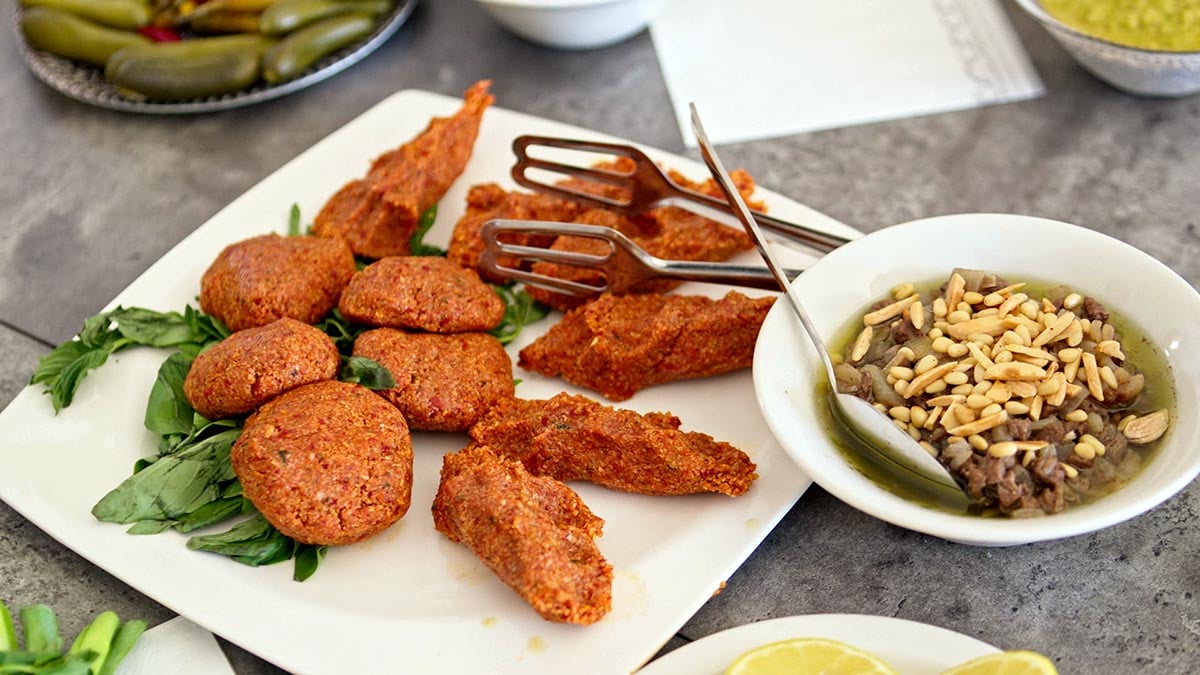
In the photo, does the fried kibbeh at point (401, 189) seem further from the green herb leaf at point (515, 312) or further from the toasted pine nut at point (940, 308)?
the toasted pine nut at point (940, 308)

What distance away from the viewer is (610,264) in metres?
3.08

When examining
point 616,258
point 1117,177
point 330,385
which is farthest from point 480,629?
point 1117,177

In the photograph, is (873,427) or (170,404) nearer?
(873,427)

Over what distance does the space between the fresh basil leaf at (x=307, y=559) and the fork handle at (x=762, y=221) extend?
1.59 m

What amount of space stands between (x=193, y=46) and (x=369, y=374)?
236 cm

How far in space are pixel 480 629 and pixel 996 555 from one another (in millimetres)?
1322

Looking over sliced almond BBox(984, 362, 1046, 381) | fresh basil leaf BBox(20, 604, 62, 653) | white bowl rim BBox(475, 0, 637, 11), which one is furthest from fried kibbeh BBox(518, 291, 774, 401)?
white bowl rim BBox(475, 0, 637, 11)

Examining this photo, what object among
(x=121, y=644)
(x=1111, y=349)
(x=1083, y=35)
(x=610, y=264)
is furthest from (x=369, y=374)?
(x=1083, y=35)

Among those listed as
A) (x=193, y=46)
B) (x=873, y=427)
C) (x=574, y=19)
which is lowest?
(x=873, y=427)

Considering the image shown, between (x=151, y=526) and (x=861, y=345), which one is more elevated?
(x=151, y=526)

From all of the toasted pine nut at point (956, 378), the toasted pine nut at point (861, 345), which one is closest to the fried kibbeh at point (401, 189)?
the toasted pine nut at point (861, 345)

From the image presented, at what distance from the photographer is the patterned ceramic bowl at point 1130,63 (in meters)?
3.66

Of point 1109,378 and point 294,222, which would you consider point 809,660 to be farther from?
point 294,222

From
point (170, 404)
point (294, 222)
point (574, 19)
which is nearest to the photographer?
point (170, 404)
